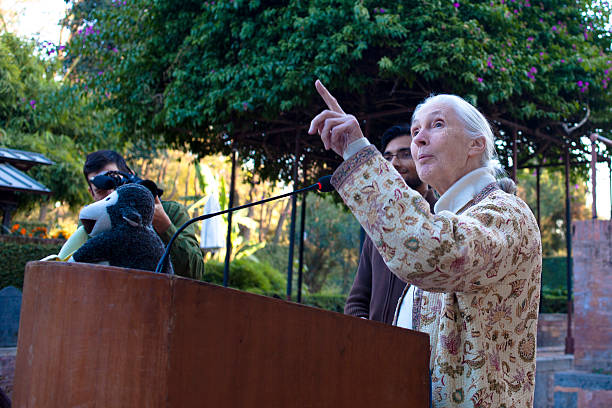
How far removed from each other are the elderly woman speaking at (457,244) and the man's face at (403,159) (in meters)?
→ 1.44

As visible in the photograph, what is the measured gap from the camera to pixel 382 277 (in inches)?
114

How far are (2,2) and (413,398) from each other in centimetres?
2409

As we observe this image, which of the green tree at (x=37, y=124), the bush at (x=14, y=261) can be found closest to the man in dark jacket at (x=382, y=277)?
the bush at (x=14, y=261)

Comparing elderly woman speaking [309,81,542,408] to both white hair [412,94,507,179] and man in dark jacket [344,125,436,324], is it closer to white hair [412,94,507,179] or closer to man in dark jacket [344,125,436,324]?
white hair [412,94,507,179]

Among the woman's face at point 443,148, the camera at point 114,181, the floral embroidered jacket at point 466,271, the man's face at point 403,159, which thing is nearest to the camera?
the floral embroidered jacket at point 466,271

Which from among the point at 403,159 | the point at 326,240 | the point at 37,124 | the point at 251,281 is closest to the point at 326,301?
the point at 251,281

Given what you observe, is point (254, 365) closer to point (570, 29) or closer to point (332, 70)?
point (332, 70)

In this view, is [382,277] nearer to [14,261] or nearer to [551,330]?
[14,261]

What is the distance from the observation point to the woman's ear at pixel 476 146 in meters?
1.70

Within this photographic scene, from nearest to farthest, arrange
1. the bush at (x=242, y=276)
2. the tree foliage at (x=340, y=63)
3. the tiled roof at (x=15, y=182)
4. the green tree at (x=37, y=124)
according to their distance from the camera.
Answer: the tree foliage at (x=340, y=63) < the tiled roof at (x=15, y=182) < the bush at (x=242, y=276) < the green tree at (x=37, y=124)

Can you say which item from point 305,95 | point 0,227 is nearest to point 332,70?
point 305,95

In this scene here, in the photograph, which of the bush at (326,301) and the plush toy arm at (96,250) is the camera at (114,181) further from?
the bush at (326,301)

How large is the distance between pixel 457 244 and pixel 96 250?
1.11 metres

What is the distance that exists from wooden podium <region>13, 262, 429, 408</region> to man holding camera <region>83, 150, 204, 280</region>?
135cm
